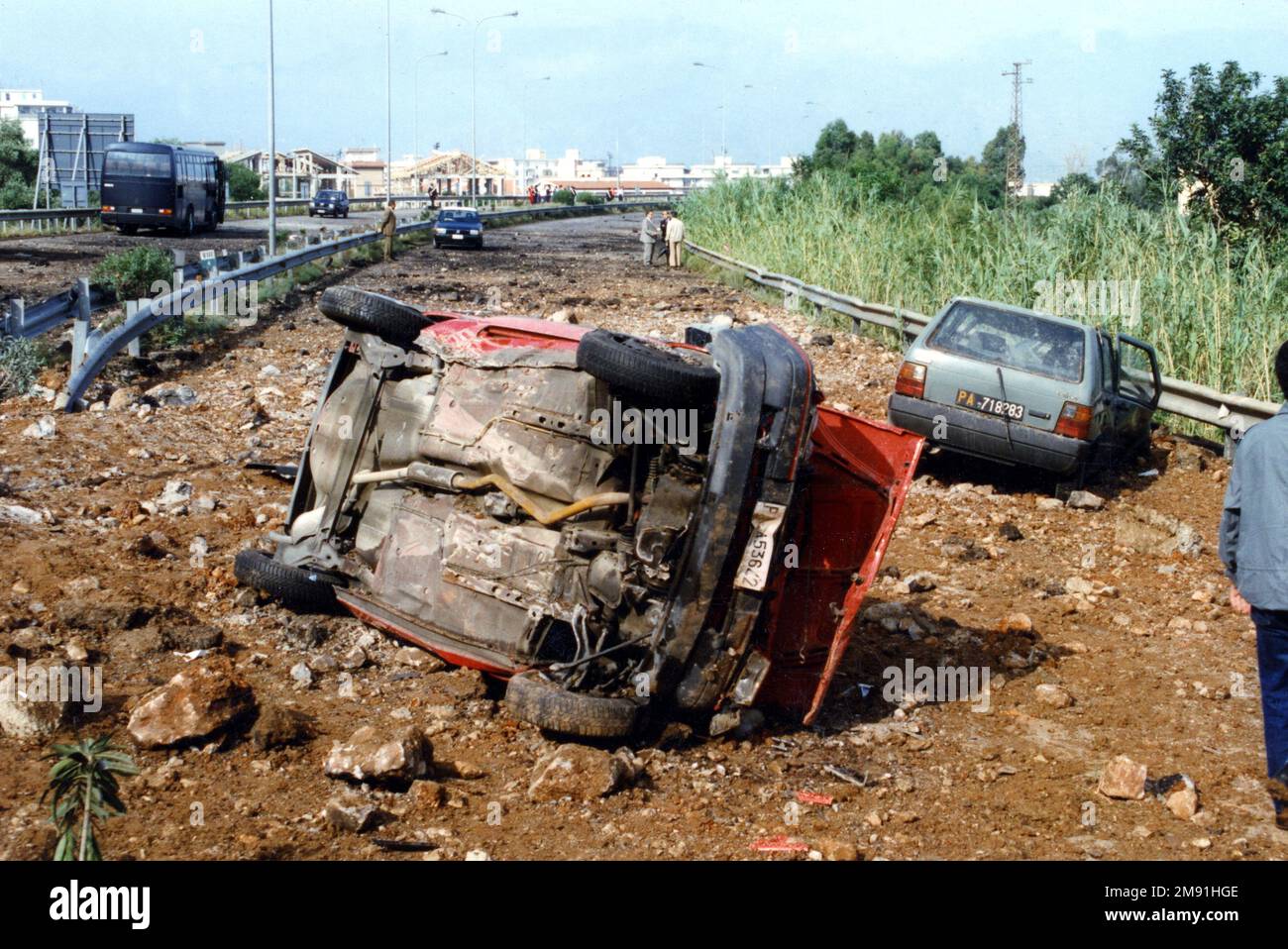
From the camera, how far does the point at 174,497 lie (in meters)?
8.76

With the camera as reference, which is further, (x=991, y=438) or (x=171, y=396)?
(x=171, y=396)

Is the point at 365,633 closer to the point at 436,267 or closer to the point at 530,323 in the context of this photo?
the point at 530,323

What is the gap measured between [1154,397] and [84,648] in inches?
373

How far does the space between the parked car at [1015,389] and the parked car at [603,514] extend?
507 centimetres

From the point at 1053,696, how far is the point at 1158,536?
3669 millimetres

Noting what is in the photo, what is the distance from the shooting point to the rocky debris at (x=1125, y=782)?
17.5ft

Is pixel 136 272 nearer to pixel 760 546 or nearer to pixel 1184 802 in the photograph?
pixel 760 546

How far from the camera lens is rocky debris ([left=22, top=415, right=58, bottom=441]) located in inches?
399

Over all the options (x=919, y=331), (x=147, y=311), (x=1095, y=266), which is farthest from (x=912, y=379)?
(x=147, y=311)

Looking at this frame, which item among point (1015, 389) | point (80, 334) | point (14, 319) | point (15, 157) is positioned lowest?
point (1015, 389)

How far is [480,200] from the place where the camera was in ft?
247
